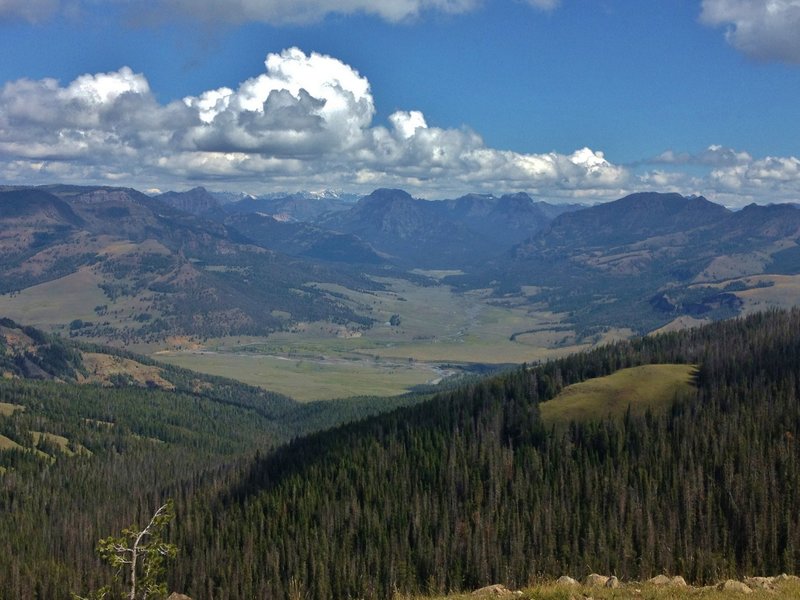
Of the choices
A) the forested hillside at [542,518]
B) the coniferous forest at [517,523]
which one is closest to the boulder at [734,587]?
the forested hillside at [542,518]

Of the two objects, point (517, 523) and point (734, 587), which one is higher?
point (734, 587)

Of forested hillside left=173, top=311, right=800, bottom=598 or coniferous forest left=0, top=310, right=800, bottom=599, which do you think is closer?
forested hillside left=173, top=311, right=800, bottom=598

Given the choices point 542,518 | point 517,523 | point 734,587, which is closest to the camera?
point 734,587

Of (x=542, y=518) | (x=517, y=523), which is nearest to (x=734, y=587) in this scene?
(x=517, y=523)

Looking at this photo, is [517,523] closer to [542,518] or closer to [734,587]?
[542,518]

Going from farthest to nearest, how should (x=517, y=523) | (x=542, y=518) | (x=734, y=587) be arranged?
(x=542, y=518) < (x=517, y=523) < (x=734, y=587)

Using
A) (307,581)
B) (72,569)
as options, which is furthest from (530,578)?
(72,569)

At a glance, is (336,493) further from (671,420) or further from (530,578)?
(671,420)

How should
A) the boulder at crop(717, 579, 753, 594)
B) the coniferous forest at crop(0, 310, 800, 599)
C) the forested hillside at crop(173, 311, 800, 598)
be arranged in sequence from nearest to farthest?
the boulder at crop(717, 579, 753, 594), the forested hillside at crop(173, 311, 800, 598), the coniferous forest at crop(0, 310, 800, 599)

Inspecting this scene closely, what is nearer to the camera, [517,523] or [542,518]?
[517,523]

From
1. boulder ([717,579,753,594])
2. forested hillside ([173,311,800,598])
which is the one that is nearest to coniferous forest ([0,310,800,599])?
Result: forested hillside ([173,311,800,598])

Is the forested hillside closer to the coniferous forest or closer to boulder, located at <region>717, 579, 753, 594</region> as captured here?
the coniferous forest
